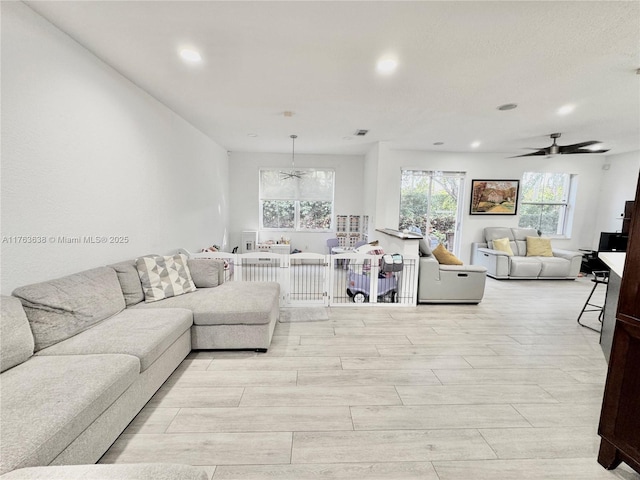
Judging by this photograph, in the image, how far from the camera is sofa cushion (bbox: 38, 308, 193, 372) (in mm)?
1706

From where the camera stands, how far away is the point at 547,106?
322cm

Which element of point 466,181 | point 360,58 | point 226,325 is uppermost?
point 360,58

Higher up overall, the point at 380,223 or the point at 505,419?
the point at 380,223

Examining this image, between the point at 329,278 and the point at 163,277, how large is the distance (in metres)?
2.05

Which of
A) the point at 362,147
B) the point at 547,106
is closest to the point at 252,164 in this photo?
the point at 362,147

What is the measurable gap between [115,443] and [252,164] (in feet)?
19.7

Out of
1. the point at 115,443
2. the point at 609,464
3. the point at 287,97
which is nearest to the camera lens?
the point at 609,464

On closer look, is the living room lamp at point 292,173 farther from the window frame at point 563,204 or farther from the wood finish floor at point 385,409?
the window frame at point 563,204

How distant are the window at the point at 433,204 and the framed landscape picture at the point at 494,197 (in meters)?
0.32

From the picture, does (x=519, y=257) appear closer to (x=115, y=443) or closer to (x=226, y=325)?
(x=226, y=325)

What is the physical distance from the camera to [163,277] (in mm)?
2725

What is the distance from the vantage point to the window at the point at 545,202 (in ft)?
20.9

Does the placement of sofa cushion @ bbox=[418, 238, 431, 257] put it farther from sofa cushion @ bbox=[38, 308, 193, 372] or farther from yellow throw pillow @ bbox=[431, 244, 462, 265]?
sofa cushion @ bbox=[38, 308, 193, 372]

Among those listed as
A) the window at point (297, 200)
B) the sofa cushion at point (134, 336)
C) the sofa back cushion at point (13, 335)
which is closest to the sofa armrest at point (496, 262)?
the window at point (297, 200)
